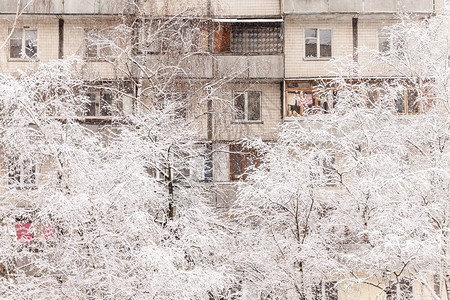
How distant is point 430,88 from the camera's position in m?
16.0

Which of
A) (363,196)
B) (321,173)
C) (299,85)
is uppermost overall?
(299,85)

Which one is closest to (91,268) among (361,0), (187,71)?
(187,71)

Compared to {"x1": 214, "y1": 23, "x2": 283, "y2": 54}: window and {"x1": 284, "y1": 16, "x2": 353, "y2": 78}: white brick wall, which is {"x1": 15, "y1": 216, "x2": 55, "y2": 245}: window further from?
{"x1": 284, "y1": 16, "x2": 353, "y2": 78}: white brick wall

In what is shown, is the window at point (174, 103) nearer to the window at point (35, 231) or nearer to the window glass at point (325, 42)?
the window at point (35, 231)

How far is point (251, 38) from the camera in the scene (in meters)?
25.0

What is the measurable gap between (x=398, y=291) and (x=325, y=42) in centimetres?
1295

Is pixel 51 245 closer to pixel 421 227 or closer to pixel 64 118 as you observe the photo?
pixel 64 118

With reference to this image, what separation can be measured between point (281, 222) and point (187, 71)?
286 inches

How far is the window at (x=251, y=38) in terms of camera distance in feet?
81.6

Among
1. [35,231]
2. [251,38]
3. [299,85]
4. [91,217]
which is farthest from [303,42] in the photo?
[35,231]

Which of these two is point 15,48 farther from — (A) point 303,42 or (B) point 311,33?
(B) point 311,33

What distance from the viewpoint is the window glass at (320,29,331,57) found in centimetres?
2475

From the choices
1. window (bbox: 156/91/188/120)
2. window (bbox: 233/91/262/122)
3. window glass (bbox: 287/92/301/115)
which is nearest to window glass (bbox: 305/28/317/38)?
window glass (bbox: 287/92/301/115)

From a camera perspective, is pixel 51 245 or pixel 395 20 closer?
pixel 51 245
